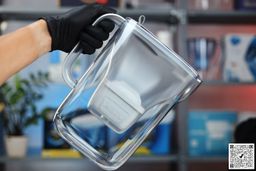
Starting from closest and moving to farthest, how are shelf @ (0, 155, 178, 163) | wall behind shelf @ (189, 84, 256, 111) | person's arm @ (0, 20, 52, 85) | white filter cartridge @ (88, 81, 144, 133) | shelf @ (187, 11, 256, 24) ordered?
white filter cartridge @ (88, 81, 144, 133)
person's arm @ (0, 20, 52, 85)
shelf @ (0, 155, 178, 163)
shelf @ (187, 11, 256, 24)
wall behind shelf @ (189, 84, 256, 111)

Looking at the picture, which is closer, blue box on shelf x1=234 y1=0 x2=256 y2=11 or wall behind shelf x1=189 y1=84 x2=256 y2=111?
blue box on shelf x1=234 y1=0 x2=256 y2=11

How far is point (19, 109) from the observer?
1.80 m

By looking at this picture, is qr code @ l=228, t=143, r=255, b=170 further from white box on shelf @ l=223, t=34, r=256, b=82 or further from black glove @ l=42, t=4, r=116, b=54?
white box on shelf @ l=223, t=34, r=256, b=82

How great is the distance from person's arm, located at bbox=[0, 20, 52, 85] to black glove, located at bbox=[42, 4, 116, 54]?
0.02 metres

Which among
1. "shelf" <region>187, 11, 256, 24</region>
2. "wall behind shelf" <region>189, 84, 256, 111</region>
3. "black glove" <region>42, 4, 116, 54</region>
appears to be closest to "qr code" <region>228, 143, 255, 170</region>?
"black glove" <region>42, 4, 116, 54</region>

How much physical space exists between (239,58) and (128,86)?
1.27 metres

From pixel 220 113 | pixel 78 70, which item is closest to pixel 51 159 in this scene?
pixel 78 70

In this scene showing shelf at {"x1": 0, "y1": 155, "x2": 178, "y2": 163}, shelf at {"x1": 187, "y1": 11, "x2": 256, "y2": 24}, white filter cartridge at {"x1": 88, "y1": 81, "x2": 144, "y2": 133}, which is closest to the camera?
white filter cartridge at {"x1": 88, "y1": 81, "x2": 144, "y2": 133}

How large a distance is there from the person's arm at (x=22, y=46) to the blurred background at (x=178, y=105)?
3.06ft

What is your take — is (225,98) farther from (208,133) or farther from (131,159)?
(131,159)

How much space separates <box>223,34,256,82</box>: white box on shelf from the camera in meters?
1.83

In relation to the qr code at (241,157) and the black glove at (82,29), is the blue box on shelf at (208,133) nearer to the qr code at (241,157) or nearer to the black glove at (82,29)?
the qr code at (241,157)

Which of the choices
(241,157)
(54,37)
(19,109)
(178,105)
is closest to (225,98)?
(178,105)

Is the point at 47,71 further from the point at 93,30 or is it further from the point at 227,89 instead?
the point at 93,30
